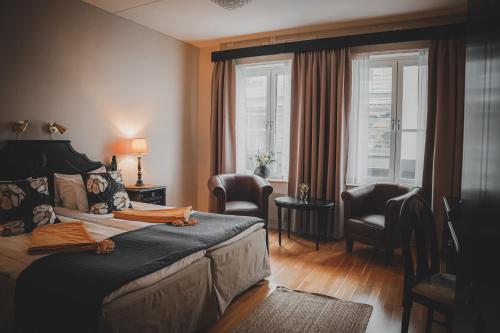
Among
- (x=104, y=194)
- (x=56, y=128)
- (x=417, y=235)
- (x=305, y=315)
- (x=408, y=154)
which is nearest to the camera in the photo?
(x=417, y=235)

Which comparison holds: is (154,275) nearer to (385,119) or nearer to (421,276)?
(421,276)

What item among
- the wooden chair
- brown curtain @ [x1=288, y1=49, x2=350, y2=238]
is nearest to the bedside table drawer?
brown curtain @ [x1=288, y1=49, x2=350, y2=238]

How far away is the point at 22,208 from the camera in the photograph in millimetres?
2674

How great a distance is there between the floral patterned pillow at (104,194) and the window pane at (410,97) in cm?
343


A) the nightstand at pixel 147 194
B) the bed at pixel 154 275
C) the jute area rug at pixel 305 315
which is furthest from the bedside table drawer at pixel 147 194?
the jute area rug at pixel 305 315

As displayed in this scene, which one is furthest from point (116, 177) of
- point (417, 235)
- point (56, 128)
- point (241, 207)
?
point (417, 235)

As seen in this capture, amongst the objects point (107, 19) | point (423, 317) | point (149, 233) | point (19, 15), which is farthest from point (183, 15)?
point (423, 317)

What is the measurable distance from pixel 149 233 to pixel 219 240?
20.0 inches

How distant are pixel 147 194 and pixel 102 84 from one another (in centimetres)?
140

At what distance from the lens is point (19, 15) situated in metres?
3.21

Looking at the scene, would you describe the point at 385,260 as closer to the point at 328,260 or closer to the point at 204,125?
the point at 328,260

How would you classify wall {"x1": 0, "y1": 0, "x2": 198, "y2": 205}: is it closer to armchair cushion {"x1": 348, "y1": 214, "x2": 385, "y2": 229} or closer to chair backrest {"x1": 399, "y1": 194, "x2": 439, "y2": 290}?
armchair cushion {"x1": 348, "y1": 214, "x2": 385, "y2": 229}

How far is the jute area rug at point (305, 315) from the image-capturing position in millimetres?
2332

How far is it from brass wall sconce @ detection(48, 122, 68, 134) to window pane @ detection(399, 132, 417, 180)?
395 centimetres
